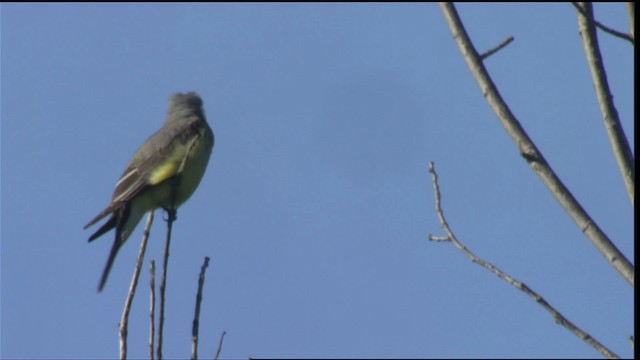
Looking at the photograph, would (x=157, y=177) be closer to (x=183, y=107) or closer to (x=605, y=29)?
(x=183, y=107)

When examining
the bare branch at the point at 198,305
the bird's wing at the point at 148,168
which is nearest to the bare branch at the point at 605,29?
the bare branch at the point at 198,305

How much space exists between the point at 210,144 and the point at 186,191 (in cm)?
64

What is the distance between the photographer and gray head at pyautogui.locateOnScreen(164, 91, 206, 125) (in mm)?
9117

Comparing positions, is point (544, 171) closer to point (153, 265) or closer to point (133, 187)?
point (153, 265)

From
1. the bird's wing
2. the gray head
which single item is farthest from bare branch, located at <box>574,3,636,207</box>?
the gray head

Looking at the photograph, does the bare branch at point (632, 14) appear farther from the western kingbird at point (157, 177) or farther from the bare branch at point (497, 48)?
the western kingbird at point (157, 177)

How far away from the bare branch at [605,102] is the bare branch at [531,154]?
0.15 metres

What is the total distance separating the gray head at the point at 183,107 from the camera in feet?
29.9

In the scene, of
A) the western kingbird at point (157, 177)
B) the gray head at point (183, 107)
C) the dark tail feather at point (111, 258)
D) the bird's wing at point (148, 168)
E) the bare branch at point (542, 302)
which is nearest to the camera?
the bare branch at point (542, 302)

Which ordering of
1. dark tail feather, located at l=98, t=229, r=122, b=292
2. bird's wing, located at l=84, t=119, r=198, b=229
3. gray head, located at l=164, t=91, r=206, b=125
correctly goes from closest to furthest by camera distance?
dark tail feather, located at l=98, t=229, r=122, b=292 → bird's wing, located at l=84, t=119, r=198, b=229 → gray head, located at l=164, t=91, r=206, b=125

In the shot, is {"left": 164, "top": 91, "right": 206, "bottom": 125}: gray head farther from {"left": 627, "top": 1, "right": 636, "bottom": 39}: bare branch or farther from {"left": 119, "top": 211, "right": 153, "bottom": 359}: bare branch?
{"left": 627, "top": 1, "right": 636, "bottom": 39}: bare branch

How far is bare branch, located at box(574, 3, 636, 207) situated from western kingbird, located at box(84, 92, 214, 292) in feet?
13.4

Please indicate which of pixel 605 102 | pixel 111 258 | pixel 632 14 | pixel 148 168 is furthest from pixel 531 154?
pixel 148 168

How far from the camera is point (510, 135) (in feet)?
10.2
